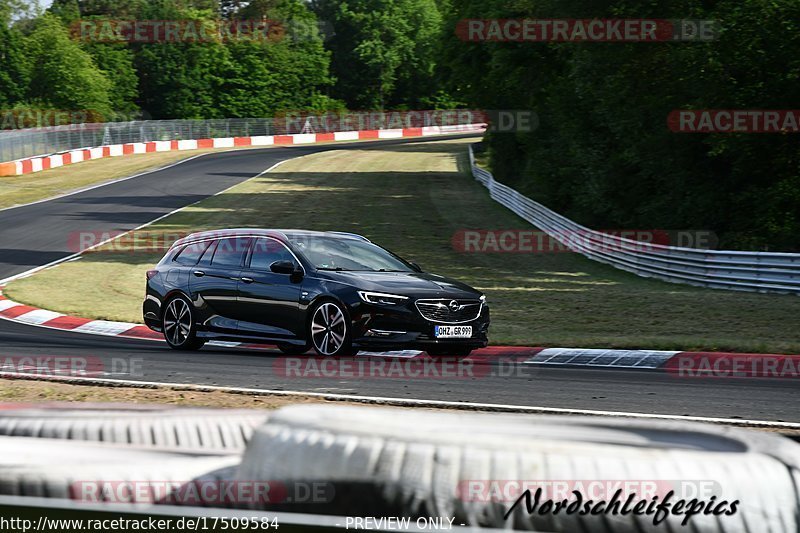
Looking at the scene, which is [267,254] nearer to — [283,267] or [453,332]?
[283,267]

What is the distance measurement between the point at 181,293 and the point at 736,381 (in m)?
7.08

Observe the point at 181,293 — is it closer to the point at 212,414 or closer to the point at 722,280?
the point at 212,414

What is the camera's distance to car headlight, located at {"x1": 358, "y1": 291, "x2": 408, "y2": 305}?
1218 centimetres

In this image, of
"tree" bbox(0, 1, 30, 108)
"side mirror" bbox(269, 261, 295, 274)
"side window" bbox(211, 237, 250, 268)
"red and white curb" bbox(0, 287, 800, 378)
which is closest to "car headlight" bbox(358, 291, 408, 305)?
"side mirror" bbox(269, 261, 295, 274)

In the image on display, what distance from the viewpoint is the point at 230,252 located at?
44.9 ft

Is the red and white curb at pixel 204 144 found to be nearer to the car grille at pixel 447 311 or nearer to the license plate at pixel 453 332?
the car grille at pixel 447 311

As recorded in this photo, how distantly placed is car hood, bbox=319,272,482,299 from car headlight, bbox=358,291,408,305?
0.20 feet

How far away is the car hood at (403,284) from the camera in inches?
486

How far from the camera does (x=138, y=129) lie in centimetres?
6919

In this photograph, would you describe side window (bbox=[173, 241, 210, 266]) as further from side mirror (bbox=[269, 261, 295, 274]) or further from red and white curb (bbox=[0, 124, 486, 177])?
red and white curb (bbox=[0, 124, 486, 177])

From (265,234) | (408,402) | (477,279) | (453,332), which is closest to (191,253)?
(265,234)

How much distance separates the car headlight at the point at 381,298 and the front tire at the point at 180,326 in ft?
9.10

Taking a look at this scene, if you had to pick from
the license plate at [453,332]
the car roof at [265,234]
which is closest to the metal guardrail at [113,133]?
the car roof at [265,234]

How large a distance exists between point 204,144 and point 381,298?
218ft
